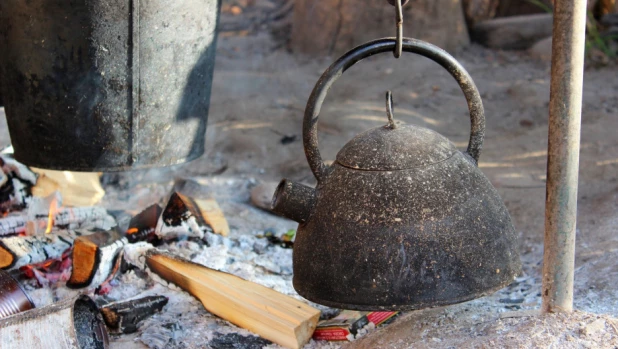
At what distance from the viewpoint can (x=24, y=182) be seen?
12.3ft

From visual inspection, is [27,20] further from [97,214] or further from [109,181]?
[109,181]

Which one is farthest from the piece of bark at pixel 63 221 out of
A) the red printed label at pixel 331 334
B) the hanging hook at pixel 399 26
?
the hanging hook at pixel 399 26

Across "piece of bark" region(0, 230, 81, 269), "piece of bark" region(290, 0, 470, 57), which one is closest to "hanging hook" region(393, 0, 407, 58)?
"piece of bark" region(0, 230, 81, 269)

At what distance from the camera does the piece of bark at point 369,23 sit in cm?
647

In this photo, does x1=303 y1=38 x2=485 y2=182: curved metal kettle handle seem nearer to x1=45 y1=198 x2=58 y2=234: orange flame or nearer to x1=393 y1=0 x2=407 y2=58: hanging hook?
x1=393 y1=0 x2=407 y2=58: hanging hook

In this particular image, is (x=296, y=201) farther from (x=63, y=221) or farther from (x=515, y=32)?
(x=515, y=32)

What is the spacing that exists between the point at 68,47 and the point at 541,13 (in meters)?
5.98

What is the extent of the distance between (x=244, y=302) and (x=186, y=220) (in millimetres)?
833

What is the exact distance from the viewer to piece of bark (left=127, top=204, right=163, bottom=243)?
10.5ft

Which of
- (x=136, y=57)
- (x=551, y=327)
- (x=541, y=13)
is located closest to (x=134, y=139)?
(x=136, y=57)

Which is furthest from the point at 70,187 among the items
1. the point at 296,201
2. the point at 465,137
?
the point at 465,137

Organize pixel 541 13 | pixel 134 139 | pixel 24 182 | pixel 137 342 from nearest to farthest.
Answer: pixel 137 342
pixel 134 139
pixel 24 182
pixel 541 13

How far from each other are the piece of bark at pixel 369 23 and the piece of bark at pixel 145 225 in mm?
3797

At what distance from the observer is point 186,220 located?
10.7ft
